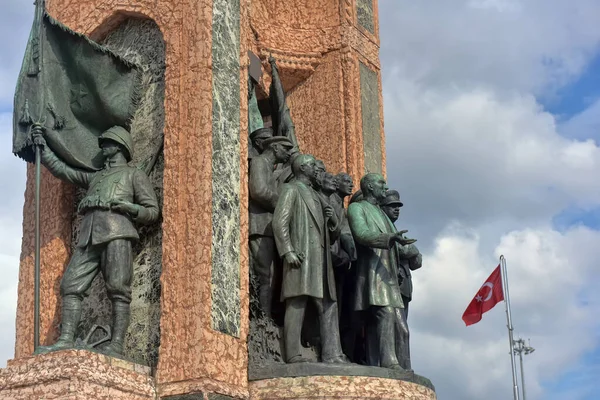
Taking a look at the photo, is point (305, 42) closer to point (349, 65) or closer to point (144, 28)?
point (349, 65)

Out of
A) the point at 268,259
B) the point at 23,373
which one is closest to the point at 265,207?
the point at 268,259

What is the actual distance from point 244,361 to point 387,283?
1.82 metres

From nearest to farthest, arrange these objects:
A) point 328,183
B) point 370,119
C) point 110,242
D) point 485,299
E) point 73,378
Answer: point 73,378
point 110,242
point 328,183
point 370,119
point 485,299

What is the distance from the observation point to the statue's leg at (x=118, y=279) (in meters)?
9.66

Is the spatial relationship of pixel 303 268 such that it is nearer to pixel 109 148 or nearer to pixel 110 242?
pixel 110 242

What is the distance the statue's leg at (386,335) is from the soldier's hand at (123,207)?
266cm

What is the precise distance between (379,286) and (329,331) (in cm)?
75

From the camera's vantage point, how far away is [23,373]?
8914 millimetres

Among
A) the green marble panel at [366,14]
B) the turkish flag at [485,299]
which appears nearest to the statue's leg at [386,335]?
the green marble panel at [366,14]

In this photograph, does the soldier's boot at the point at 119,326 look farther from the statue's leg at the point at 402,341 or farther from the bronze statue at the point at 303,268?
the statue's leg at the point at 402,341

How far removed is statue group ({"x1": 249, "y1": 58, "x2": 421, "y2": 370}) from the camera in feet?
33.2

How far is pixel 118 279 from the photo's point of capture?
968 centimetres

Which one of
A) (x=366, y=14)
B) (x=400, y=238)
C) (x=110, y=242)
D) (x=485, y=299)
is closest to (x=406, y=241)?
(x=400, y=238)

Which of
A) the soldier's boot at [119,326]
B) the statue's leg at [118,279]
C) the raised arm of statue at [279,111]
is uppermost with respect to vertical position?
the raised arm of statue at [279,111]
